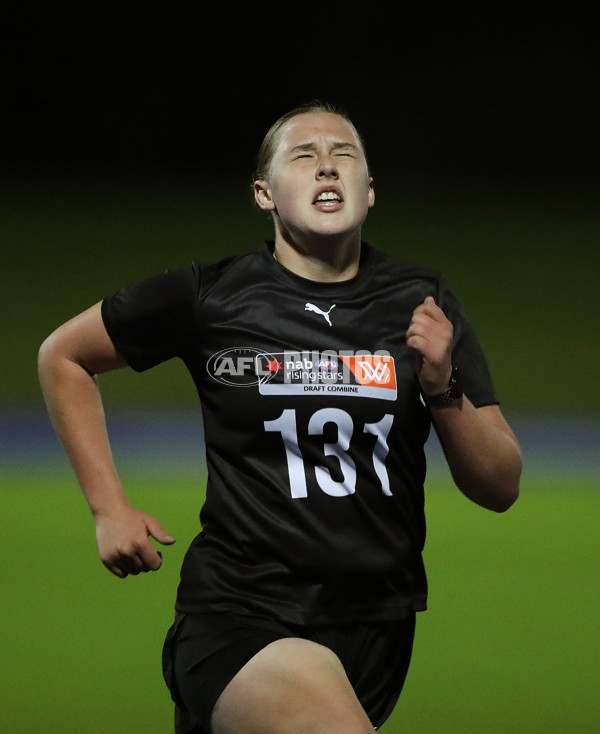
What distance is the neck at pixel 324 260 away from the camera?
1.84 metres

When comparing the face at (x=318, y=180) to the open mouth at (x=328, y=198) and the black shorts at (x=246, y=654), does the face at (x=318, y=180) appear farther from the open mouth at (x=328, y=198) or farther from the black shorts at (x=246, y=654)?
the black shorts at (x=246, y=654)

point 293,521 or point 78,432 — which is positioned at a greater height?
point 78,432

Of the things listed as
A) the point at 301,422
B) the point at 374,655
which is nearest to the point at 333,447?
the point at 301,422

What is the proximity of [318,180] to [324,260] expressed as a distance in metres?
0.12

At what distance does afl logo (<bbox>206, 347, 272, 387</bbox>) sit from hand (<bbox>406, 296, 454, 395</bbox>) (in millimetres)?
251

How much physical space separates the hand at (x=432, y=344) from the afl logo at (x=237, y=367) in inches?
9.9

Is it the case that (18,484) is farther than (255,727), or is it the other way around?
(18,484)

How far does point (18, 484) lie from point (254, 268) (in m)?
3.46

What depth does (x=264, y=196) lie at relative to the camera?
1969 mm

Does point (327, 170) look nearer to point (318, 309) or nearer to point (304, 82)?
point (318, 309)

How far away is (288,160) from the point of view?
188 centimetres

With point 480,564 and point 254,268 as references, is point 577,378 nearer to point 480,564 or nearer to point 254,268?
point 480,564

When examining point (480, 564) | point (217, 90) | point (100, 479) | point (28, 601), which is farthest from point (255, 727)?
point (217, 90)

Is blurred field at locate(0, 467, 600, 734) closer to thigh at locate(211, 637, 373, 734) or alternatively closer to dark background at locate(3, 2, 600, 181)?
thigh at locate(211, 637, 373, 734)
